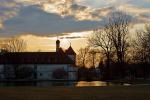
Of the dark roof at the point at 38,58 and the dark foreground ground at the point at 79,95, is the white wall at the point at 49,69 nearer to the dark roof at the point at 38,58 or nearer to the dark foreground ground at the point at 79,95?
the dark roof at the point at 38,58

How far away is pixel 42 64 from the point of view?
140 metres

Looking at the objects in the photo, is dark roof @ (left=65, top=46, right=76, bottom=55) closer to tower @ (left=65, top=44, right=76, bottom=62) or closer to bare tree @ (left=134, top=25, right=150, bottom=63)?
tower @ (left=65, top=44, right=76, bottom=62)

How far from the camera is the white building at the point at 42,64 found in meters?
127

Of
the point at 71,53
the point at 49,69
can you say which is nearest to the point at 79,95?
the point at 49,69

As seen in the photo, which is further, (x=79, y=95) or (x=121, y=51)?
(x=121, y=51)

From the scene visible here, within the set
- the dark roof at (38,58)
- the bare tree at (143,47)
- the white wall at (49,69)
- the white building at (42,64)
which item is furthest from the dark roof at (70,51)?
the bare tree at (143,47)

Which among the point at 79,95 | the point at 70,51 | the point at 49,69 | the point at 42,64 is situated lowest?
the point at 79,95

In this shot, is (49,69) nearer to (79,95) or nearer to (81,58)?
(81,58)

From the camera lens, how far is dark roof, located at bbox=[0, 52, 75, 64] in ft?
431

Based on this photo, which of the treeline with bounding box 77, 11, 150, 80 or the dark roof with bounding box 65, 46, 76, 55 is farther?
the dark roof with bounding box 65, 46, 76, 55

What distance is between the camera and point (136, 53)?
89250 millimetres

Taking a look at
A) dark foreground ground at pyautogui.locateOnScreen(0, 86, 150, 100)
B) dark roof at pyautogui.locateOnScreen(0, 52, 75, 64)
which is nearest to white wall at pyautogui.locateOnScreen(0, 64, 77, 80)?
dark roof at pyautogui.locateOnScreen(0, 52, 75, 64)

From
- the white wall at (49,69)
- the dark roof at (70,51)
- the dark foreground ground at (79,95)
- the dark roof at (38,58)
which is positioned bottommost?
the dark foreground ground at (79,95)

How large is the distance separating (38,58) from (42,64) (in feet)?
11.6
